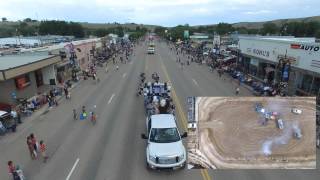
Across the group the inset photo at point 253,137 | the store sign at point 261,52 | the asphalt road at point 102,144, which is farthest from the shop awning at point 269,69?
the inset photo at point 253,137

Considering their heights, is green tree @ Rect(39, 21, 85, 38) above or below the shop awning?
above

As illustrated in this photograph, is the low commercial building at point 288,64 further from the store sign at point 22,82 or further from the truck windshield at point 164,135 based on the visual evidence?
the store sign at point 22,82

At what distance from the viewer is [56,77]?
37.9m

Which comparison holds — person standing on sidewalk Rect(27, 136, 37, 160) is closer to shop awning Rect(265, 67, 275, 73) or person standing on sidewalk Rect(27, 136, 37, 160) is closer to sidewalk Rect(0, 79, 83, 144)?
sidewalk Rect(0, 79, 83, 144)

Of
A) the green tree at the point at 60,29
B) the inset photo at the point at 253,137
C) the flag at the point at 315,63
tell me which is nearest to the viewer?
the inset photo at the point at 253,137

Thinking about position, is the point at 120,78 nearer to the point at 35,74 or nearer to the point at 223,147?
the point at 35,74

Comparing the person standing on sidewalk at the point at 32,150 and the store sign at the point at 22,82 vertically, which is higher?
the store sign at the point at 22,82

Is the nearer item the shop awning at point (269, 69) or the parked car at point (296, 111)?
the parked car at point (296, 111)

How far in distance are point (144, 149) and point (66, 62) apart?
28.7 meters

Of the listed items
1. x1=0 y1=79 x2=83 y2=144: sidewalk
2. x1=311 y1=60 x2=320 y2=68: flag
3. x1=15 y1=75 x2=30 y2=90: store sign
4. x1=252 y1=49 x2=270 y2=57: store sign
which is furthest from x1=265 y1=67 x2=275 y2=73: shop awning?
x1=15 y1=75 x2=30 y2=90: store sign

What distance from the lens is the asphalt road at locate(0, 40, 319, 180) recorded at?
13.8m

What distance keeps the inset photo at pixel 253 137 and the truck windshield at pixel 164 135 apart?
3.41 m

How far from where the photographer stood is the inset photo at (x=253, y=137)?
1045 centimetres

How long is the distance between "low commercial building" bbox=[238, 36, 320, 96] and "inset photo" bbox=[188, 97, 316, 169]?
15357 mm
